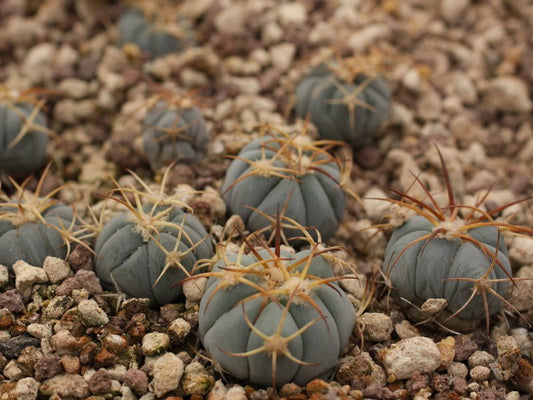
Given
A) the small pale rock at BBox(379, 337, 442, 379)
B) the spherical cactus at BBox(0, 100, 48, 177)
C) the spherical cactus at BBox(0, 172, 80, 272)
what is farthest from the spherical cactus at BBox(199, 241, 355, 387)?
the spherical cactus at BBox(0, 100, 48, 177)

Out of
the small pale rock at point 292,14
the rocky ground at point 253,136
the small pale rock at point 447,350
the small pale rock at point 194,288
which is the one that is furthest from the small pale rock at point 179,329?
the small pale rock at point 292,14

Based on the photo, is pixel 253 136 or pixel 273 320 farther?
pixel 253 136

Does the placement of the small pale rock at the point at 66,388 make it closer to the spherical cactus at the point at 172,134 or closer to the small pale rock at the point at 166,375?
the small pale rock at the point at 166,375

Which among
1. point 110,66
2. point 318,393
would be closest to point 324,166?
point 318,393

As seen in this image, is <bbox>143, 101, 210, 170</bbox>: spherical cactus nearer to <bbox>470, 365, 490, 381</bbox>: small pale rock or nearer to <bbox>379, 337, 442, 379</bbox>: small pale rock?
<bbox>379, 337, 442, 379</bbox>: small pale rock

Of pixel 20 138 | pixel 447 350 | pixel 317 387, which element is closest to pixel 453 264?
pixel 447 350

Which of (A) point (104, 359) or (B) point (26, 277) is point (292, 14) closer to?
(B) point (26, 277)

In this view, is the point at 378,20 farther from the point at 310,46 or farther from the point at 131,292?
the point at 131,292
